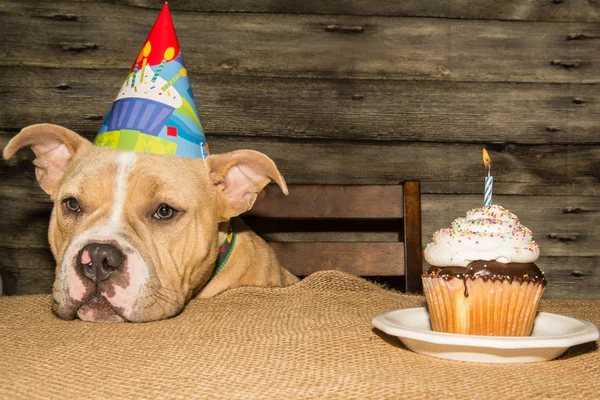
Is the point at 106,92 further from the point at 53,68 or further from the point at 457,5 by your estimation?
the point at 457,5

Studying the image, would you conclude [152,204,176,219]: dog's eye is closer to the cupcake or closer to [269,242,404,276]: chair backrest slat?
the cupcake

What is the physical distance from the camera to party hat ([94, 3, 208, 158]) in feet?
6.90

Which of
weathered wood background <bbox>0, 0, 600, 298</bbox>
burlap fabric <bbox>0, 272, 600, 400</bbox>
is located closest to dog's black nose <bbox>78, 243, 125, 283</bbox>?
burlap fabric <bbox>0, 272, 600, 400</bbox>

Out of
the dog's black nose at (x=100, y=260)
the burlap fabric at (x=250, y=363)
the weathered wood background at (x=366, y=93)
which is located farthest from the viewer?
the weathered wood background at (x=366, y=93)

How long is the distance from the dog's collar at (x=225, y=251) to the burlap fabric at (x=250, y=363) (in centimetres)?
73

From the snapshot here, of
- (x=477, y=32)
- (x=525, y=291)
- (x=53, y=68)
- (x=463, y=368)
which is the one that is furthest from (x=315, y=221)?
(x=463, y=368)

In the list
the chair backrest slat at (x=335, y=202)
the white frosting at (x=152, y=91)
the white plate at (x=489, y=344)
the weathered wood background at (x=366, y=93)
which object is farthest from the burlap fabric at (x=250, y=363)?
the weathered wood background at (x=366, y=93)

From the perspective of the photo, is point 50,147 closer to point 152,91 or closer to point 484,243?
point 152,91

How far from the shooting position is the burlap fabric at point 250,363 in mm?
904

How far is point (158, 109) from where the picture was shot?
6.93ft

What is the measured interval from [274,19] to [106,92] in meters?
0.95

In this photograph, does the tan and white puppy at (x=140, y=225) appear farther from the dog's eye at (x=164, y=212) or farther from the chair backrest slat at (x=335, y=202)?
the chair backrest slat at (x=335, y=202)

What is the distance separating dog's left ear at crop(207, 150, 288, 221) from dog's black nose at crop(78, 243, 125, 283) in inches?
24.6

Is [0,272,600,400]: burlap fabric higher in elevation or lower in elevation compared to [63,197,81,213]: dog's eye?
lower
